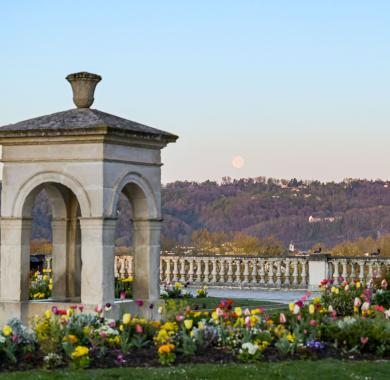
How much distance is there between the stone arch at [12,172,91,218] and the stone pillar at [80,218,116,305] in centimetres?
28

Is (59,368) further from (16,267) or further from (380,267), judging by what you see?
(380,267)

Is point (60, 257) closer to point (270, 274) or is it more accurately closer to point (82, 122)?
point (82, 122)

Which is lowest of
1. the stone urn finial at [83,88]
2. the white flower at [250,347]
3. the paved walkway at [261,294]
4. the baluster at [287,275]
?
the white flower at [250,347]

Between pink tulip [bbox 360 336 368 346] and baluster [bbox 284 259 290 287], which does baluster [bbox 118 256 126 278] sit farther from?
pink tulip [bbox 360 336 368 346]

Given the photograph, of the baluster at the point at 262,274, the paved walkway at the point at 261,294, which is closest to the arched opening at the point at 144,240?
the paved walkway at the point at 261,294

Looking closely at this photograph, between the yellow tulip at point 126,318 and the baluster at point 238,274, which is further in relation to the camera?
the baluster at point 238,274

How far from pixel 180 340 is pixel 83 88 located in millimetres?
5432

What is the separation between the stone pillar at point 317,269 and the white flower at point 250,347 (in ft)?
54.4

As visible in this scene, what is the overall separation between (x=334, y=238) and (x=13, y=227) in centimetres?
9651

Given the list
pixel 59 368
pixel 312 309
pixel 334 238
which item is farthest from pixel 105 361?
pixel 334 238

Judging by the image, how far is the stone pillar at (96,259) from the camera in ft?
52.3

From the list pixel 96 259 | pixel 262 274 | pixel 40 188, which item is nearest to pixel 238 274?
pixel 262 274

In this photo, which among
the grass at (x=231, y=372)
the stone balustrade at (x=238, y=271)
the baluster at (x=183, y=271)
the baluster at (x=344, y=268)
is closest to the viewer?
the grass at (x=231, y=372)

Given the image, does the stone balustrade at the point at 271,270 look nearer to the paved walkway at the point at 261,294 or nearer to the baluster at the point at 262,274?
the baluster at the point at 262,274
